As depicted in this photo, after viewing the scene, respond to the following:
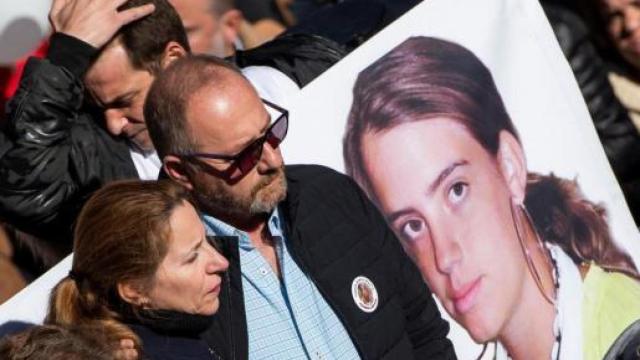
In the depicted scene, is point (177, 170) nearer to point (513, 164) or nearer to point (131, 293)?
point (131, 293)

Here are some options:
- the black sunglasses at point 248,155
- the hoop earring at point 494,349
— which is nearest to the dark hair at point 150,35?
the black sunglasses at point 248,155

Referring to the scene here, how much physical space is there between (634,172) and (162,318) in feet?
5.59

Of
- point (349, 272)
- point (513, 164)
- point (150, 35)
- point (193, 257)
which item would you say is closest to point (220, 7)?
point (150, 35)

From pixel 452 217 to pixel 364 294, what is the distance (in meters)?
0.53

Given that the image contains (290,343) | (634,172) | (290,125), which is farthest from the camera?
(634,172)

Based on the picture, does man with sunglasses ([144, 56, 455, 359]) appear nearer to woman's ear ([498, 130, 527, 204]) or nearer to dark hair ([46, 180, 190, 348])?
dark hair ([46, 180, 190, 348])

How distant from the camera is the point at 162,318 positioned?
276 centimetres

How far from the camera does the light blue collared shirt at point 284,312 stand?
9.78ft

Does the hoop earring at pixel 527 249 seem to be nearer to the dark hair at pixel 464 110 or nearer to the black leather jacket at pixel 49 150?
the dark hair at pixel 464 110

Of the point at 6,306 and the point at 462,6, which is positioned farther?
the point at 462,6

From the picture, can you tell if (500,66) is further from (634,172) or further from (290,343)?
(290,343)

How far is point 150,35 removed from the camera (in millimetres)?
3355

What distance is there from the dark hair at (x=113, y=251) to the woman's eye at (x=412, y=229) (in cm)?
89

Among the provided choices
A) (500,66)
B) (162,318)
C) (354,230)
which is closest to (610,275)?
(500,66)
